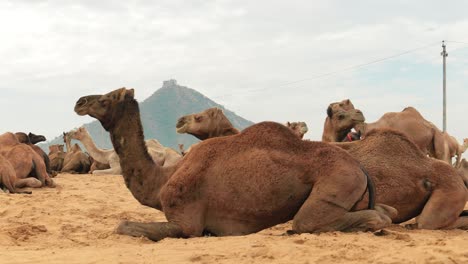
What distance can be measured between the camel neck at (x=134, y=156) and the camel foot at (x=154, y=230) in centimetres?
46

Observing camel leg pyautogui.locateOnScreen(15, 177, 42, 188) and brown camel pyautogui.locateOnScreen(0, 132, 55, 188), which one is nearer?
camel leg pyautogui.locateOnScreen(15, 177, 42, 188)

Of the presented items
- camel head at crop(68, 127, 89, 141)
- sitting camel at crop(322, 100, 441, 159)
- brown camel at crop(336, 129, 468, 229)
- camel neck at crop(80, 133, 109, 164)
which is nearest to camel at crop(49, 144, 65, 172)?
camel head at crop(68, 127, 89, 141)

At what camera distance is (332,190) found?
592 centimetres

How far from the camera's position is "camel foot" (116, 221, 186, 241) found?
243 inches

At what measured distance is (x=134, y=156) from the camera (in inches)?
274

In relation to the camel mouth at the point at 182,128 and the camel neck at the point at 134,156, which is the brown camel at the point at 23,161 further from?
the camel neck at the point at 134,156

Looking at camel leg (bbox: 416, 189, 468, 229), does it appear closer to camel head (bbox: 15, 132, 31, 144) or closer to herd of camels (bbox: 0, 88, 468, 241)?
herd of camels (bbox: 0, 88, 468, 241)

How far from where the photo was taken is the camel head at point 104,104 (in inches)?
280

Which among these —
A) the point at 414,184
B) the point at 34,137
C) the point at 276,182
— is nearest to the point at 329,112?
the point at 414,184

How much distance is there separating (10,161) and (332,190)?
33.5 ft

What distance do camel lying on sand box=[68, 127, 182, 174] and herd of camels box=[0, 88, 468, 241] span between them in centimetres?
1490

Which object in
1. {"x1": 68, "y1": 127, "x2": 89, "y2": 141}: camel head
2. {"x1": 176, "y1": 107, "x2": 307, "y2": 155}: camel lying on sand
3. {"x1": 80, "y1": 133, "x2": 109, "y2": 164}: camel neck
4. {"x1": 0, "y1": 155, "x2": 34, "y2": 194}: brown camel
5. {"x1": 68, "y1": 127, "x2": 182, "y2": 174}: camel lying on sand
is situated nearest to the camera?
{"x1": 176, "y1": 107, "x2": 307, "y2": 155}: camel lying on sand

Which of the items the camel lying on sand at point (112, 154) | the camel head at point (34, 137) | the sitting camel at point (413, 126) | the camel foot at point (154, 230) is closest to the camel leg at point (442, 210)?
the camel foot at point (154, 230)

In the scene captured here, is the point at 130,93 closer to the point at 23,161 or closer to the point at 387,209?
the point at 387,209
